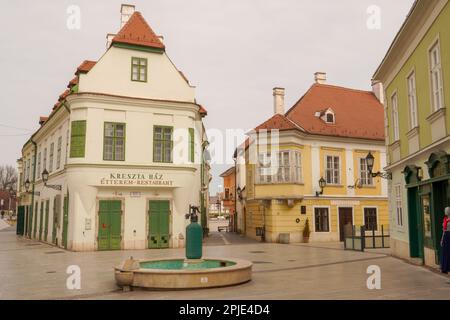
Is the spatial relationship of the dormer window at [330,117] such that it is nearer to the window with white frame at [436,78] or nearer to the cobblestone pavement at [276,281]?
the cobblestone pavement at [276,281]

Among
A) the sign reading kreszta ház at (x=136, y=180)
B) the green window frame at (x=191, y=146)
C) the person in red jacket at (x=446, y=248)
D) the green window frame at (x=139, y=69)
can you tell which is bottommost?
the person in red jacket at (x=446, y=248)

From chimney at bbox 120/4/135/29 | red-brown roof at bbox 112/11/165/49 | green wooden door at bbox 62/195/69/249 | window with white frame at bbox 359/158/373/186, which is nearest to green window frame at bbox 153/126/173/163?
red-brown roof at bbox 112/11/165/49

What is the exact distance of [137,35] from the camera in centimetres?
2425

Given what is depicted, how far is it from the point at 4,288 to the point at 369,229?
25727 mm

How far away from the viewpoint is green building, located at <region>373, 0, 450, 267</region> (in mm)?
12578

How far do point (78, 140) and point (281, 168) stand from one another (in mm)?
13419

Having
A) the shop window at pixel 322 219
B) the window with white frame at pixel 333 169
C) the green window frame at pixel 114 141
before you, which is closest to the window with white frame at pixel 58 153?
the green window frame at pixel 114 141

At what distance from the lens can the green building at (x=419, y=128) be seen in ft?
41.3

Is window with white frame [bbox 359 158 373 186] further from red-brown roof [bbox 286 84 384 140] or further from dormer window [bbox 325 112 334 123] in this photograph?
dormer window [bbox 325 112 334 123]

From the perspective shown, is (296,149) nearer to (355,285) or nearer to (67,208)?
(67,208)

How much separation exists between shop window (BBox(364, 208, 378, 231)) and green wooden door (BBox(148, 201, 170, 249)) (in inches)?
603

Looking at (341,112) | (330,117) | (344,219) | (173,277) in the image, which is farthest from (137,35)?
(344,219)

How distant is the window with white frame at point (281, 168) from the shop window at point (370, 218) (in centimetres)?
607

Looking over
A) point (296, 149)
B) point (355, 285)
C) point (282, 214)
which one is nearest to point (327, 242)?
point (282, 214)
